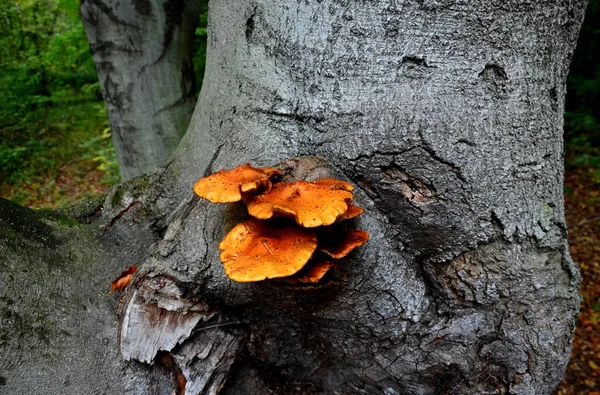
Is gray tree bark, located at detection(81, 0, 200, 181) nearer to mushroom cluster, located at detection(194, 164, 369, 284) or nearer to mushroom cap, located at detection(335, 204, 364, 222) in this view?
mushroom cluster, located at detection(194, 164, 369, 284)

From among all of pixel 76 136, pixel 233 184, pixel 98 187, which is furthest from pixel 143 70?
pixel 76 136

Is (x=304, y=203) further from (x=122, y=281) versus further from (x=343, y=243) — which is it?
(x=122, y=281)

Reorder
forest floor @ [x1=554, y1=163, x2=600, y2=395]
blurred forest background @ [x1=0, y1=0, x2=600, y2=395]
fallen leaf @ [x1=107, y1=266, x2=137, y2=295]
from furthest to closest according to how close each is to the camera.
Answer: blurred forest background @ [x1=0, y1=0, x2=600, y2=395] → forest floor @ [x1=554, y1=163, x2=600, y2=395] → fallen leaf @ [x1=107, y1=266, x2=137, y2=295]

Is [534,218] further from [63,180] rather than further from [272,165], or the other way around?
[63,180]

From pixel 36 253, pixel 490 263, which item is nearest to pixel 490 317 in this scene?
pixel 490 263

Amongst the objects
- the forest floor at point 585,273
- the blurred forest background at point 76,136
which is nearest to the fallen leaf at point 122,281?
the blurred forest background at point 76,136

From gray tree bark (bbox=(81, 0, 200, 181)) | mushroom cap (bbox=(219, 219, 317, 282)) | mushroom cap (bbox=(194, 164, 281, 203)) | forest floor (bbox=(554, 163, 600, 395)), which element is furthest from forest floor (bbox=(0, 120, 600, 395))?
mushroom cap (bbox=(194, 164, 281, 203))
